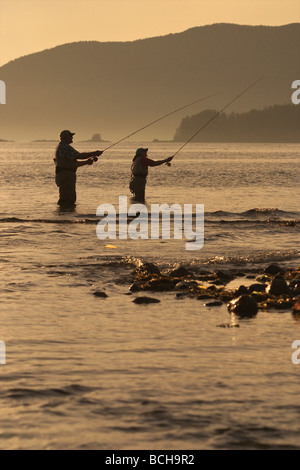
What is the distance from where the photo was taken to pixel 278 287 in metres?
10.5

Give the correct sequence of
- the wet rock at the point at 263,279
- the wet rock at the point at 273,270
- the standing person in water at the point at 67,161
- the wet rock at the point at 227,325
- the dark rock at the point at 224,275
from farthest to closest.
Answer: the standing person in water at the point at 67,161 < the wet rock at the point at 273,270 < the dark rock at the point at 224,275 < the wet rock at the point at 263,279 < the wet rock at the point at 227,325

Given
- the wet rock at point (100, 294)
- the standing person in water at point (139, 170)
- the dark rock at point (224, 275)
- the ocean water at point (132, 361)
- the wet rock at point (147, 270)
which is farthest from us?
the standing person in water at point (139, 170)

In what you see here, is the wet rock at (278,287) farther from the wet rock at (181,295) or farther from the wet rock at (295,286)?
the wet rock at (181,295)

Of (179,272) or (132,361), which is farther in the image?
(179,272)

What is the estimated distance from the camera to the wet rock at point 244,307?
9.55 meters

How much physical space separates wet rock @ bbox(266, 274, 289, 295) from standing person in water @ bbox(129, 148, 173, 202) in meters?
10.6

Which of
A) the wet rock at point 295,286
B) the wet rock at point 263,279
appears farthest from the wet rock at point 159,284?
the wet rock at point 295,286

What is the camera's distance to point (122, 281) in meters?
11.7

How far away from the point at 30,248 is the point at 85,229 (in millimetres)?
3337

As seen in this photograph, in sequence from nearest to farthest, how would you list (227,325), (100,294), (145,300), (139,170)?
(227,325), (145,300), (100,294), (139,170)

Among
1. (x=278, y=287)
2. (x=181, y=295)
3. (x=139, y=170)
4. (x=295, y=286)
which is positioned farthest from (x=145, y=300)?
(x=139, y=170)

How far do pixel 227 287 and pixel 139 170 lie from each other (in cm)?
1159

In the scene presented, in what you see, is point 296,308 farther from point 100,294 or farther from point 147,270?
point 147,270

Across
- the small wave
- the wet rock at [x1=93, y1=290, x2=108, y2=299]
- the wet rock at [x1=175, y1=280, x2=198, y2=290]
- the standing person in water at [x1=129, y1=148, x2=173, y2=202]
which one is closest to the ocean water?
the small wave
